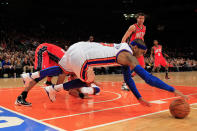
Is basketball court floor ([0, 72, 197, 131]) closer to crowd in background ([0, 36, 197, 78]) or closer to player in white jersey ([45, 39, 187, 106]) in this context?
player in white jersey ([45, 39, 187, 106])

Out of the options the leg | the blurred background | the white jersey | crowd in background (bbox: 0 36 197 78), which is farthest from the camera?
the blurred background

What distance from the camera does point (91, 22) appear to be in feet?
76.4

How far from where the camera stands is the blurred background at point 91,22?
18.0 m

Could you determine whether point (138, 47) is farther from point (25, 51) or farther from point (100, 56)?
point (25, 51)

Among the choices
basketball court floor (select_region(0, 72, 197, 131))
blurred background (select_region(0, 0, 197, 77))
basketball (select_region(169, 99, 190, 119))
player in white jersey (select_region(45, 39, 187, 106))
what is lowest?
basketball court floor (select_region(0, 72, 197, 131))

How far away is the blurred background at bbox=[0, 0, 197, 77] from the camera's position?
1805 cm

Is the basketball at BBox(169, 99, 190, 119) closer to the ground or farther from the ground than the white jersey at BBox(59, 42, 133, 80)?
closer to the ground

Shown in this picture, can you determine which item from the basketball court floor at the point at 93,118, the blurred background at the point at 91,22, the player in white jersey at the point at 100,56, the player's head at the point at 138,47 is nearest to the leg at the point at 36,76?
the basketball court floor at the point at 93,118

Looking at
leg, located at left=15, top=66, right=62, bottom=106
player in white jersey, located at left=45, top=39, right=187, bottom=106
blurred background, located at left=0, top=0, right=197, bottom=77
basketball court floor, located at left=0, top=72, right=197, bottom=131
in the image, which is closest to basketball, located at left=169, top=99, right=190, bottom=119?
basketball court floor, located at left=0, top=72, right=197, bottom=131

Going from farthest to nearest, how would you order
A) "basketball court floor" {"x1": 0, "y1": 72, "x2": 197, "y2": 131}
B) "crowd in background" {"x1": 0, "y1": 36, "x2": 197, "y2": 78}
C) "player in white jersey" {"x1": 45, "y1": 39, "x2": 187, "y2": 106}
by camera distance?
"crowd in background" {"x1": 0, "y1": 36, "x2": 197, "y2": 78} < "player in white jersey" {"x1": 45, "y1": 39, "x2": 187, "y2": 106} < "basketball court floor" {"x1": 0, "y1": 72, "x2": 197, "y2": 131}

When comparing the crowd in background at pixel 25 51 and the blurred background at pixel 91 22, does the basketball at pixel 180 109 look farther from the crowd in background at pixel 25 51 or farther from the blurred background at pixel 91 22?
the blurred background at pixel 91 22

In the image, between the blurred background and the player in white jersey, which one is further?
the blurred background

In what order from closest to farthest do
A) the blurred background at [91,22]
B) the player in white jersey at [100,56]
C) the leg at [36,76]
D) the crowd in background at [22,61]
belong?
the player in white jersey at [100,56] < the leg at [36,76] < the crowd in background at [22,61] < the blurred background at [91,22]

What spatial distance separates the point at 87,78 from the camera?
3.38 metres
